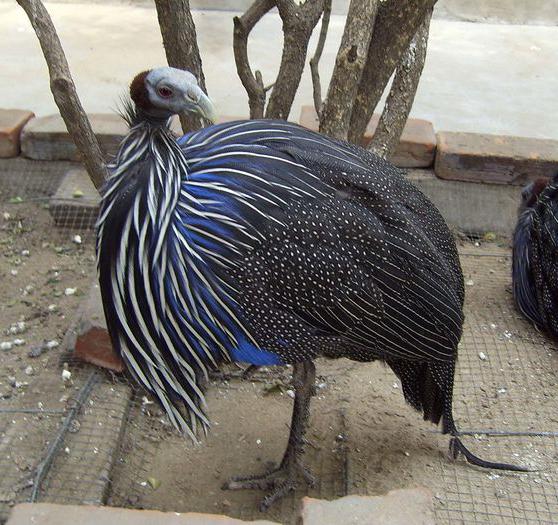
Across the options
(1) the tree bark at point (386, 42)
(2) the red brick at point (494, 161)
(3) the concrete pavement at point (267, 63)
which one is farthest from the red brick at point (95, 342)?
(3) the concrete pavement at point (267, 63)

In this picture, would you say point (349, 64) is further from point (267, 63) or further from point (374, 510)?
point (267, 63)

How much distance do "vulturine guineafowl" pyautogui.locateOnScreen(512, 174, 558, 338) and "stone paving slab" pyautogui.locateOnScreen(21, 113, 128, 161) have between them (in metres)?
2.08

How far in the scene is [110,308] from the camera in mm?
1971

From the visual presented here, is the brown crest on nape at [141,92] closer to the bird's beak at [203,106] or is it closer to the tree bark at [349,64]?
the bird's beak at [203,106]

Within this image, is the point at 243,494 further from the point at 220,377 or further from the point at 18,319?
the point at 18,319

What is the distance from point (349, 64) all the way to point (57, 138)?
2.03 metres

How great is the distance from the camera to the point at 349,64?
2578mm

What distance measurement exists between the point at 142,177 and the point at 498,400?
1.67 meters

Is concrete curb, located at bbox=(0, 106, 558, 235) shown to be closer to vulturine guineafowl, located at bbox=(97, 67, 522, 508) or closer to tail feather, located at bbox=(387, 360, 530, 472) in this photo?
tail feather, located at bbox=(387, 360, 530, 472)

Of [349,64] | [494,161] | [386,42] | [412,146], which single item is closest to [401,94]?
[386,42]

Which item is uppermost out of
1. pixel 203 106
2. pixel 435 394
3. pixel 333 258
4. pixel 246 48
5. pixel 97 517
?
pixel 203 106

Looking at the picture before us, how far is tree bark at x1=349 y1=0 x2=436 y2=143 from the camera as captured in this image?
8.54 feet

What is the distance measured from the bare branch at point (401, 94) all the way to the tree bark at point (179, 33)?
78cm

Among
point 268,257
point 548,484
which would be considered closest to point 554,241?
point 548,484
